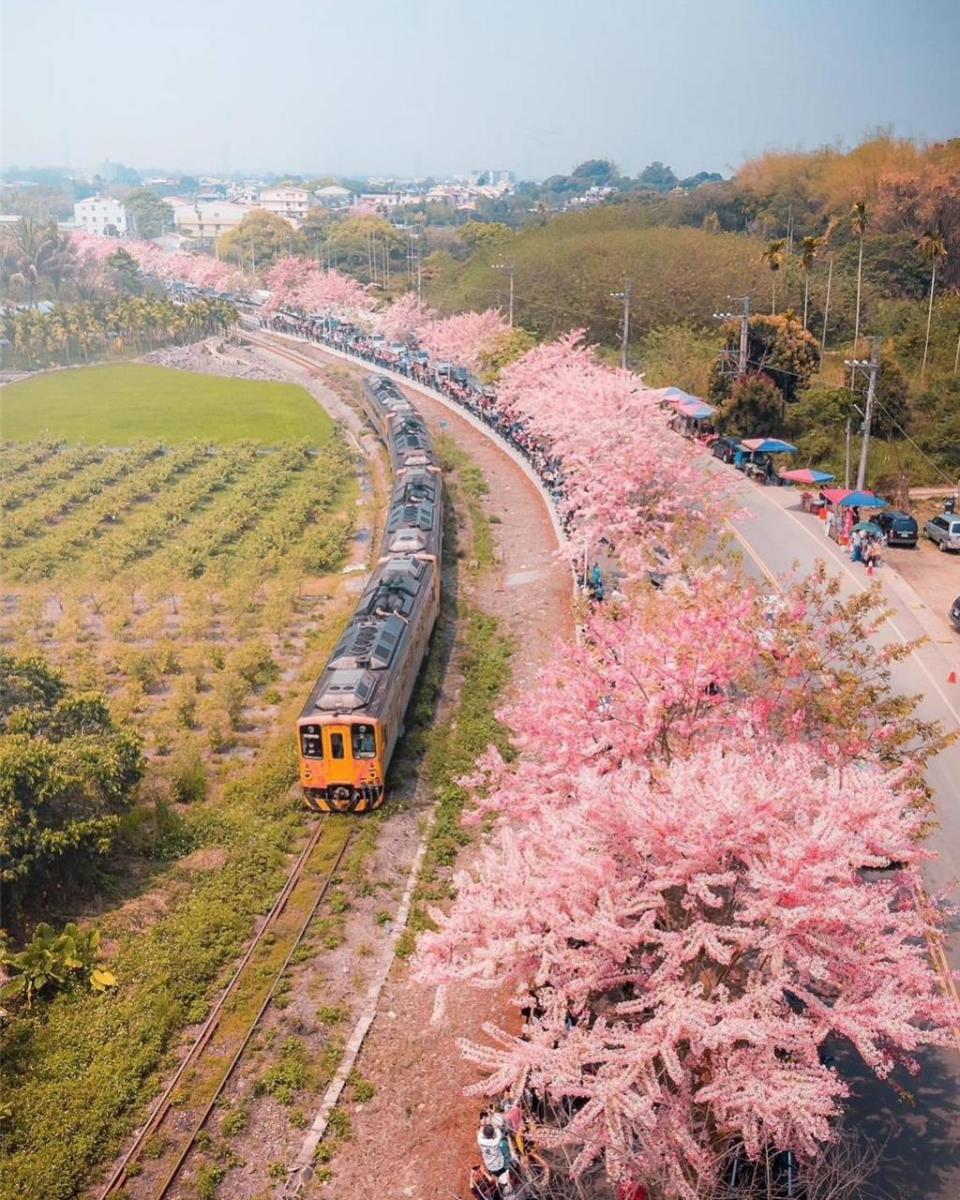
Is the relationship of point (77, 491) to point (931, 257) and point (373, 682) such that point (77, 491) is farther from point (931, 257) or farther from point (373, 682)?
point (931, 257)

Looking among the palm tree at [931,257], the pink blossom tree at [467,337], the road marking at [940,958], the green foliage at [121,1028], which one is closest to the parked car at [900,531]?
the road marking at [940,958]

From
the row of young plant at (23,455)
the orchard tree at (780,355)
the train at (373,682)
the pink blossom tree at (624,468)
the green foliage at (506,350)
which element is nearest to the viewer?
the train at (373,682)

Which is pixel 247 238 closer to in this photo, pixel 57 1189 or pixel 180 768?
pixel 180 768

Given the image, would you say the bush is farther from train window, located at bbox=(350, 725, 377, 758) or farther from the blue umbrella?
the blue umbrella

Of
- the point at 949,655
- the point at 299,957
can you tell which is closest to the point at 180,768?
the point at 299,957

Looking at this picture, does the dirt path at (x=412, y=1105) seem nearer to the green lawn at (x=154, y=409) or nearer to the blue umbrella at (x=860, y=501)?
the blue umbrella at (x=860, y=501)
